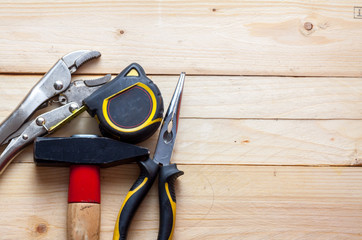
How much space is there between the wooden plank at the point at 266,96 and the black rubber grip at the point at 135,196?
0.50 ft

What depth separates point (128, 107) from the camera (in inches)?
33.4

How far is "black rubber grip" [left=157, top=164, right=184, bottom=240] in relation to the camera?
2.70 ft

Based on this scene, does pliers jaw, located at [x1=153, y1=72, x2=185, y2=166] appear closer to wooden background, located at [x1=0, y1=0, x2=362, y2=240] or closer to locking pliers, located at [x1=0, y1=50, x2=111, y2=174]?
wooden background, located at [x1=0, y1=0, x2=362, y2=240]

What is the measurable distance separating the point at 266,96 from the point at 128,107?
0.32 m

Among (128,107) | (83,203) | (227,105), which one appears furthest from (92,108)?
(227,105)

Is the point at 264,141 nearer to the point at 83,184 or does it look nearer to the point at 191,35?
the point at 191,35

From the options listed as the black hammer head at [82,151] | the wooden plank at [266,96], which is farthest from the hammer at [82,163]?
the wooden plank at [266,96]

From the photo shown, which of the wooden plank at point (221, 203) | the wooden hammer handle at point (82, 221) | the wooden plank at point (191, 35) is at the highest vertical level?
the wooden plank at point (191, 35)

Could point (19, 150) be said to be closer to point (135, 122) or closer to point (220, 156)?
point (135, 122)

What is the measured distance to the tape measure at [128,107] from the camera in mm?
832

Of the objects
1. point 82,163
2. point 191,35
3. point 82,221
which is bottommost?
point 82,221

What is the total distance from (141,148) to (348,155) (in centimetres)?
47

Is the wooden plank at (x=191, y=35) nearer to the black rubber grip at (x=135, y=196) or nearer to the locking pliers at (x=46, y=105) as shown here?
the locking pliers at (x=46, y=105)

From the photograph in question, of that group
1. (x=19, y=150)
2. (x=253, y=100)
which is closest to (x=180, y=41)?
(x=253, y=100)
